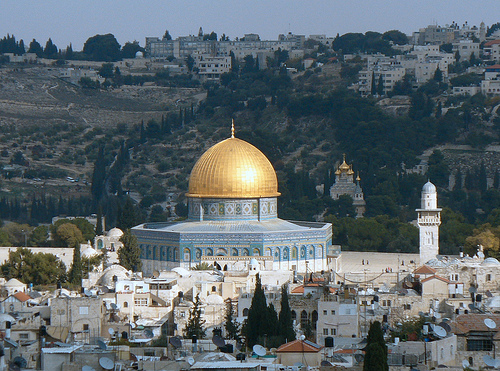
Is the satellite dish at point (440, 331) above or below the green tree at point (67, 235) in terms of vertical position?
above

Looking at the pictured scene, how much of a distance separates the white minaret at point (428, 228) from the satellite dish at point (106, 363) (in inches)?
1003

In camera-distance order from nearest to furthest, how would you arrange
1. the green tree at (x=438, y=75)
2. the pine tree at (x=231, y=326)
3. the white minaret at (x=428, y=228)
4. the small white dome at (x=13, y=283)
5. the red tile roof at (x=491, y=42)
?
the pine tree at (x=231, y=326) → the small white dome at (x=13, y=283) → the white minaret at (x=428, y=228) → the green tree at (x=438, y=75) → the red tile roof at (x=491, y=42)

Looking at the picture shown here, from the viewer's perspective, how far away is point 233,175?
5069 centimetres

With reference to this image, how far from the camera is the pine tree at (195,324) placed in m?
34.2

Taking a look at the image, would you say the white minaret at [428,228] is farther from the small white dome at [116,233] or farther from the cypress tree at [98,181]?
the cypress tree at [98,181]

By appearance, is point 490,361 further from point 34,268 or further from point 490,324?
point 34,268

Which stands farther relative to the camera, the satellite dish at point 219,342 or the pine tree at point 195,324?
the pine tree at point 195,324

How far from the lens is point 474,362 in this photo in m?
29.0

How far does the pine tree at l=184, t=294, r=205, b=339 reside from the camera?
1347 inches

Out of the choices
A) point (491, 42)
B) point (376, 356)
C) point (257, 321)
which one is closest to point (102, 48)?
point (491, 42)

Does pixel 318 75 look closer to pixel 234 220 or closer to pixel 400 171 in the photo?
pixel 400 171

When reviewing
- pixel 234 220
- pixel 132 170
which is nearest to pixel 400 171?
pixel 132 170

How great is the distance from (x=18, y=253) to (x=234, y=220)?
6.06 meters

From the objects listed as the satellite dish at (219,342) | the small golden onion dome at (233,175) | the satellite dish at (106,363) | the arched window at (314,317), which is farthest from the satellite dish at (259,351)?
the small golden onion dome at (233,175)
